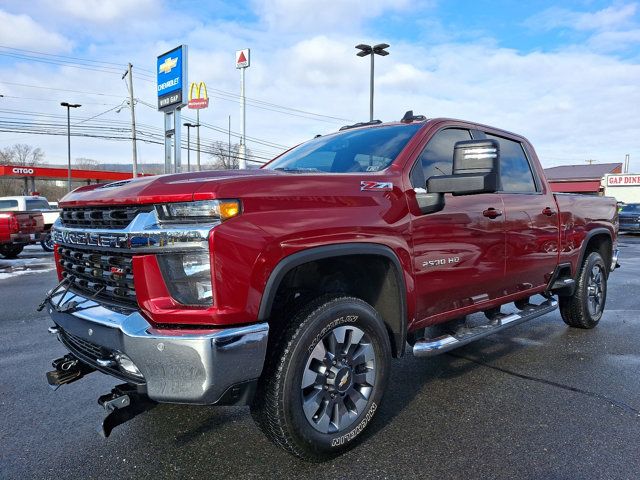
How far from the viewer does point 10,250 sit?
13000 millimetres

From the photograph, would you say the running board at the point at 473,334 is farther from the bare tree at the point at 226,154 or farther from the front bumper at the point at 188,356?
the bare tree at the point at 226,154

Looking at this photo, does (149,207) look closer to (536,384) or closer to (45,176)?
(536,384)

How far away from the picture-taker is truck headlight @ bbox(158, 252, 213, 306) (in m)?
2.22

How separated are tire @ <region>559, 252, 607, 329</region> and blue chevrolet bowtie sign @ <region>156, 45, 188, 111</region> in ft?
50.7

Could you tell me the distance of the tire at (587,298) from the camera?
17.3 feet

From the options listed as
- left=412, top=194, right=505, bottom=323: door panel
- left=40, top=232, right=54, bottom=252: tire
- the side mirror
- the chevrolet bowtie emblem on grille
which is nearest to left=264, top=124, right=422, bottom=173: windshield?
the side mirror

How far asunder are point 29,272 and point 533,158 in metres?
9.92

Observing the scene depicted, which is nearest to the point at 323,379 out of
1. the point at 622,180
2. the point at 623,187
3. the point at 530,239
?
the point at 530,239

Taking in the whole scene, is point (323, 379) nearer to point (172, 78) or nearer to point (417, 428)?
point (417, 428)

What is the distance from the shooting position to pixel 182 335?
2.17 metres

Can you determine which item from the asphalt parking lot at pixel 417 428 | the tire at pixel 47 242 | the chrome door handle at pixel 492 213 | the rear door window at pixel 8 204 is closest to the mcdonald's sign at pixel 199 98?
the rear door window at pixel 8 204

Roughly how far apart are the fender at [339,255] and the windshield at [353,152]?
0.63 m

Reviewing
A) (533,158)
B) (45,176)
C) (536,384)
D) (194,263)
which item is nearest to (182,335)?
(194,263)

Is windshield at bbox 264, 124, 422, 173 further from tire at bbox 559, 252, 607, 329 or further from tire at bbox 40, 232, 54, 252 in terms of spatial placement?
tire at bbox 40, 232, 54, 252
